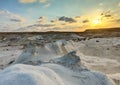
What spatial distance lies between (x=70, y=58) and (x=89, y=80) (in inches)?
47.7

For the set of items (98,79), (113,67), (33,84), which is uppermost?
(33,84)

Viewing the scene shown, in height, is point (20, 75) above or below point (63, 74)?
above

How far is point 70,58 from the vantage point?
6957 mm

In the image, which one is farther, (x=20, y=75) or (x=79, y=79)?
(x=79, y=79)

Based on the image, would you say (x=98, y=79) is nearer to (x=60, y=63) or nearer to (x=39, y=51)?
(x=60, y=63)

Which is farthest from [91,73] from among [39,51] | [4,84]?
[39,51]

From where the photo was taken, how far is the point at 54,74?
502 cm

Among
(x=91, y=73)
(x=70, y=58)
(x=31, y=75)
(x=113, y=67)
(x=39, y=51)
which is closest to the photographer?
(x=31, y=75)

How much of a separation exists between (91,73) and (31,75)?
7.93 ft

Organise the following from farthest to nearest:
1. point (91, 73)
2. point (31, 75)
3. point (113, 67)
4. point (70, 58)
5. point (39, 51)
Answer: point (113, 67)
point (39, 51)
point (70, 58)
point (91, 73)
point (31, 75)

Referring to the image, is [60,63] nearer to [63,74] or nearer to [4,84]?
[63,74]

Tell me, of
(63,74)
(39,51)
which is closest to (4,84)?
(63,74)

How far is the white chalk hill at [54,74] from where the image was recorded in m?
4.12

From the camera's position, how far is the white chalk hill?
13.5ft
